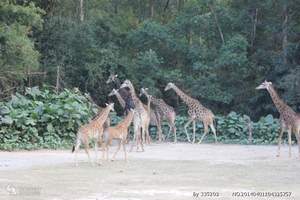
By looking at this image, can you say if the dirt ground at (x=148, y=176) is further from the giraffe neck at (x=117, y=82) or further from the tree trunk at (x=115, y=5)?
the tree trunk at (x=115, y=5)

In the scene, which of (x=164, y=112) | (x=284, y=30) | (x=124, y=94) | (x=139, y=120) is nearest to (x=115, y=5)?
(x=284, y=30)

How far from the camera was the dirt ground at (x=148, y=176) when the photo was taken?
9.58 metres

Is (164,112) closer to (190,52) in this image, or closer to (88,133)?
(190,52)

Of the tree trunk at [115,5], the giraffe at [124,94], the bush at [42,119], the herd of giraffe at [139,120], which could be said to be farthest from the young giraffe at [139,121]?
the tree trunk at [115,5]

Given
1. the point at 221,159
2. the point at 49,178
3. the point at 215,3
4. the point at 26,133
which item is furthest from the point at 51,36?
the point at 49,178

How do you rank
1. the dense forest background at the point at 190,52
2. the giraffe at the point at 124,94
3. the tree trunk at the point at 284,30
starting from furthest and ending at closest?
1. the dense forest background at the point at 190,52
2. the tree trunk at the point at 284,30
3. the giraffe at the point at 124,94

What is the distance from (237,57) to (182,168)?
12612 mm

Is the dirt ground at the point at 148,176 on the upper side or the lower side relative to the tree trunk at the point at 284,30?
lower

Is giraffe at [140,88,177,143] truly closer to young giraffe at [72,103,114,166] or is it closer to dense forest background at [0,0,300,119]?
dense forest background at [0,0,300,119]

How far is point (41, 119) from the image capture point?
18.3 metres

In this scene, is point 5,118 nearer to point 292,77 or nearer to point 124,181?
point 124,181

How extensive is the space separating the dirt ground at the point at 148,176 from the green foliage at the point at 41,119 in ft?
3.85

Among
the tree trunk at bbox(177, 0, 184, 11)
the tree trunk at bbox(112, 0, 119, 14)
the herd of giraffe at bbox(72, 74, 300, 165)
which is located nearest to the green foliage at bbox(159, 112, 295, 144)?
the herd of giraffe at bbox(72, 74, 300, 165)

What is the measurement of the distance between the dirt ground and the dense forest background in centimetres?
889
